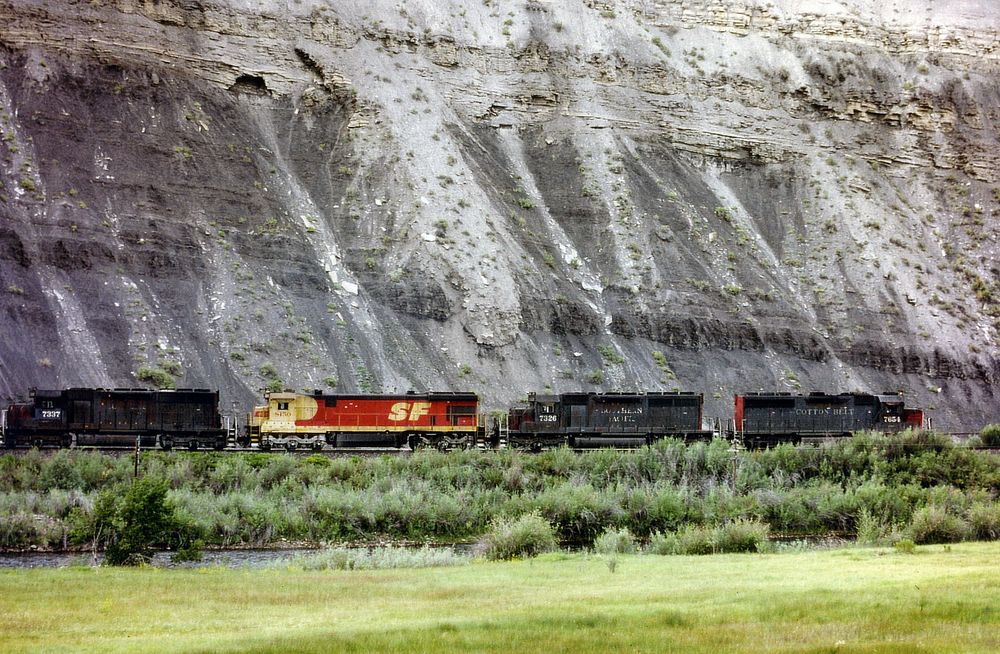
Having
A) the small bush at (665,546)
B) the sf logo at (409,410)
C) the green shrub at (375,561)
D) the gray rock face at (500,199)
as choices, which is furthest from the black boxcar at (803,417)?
the green shrub at (375,561)

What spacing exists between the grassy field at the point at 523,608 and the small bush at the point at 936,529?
5297 mm

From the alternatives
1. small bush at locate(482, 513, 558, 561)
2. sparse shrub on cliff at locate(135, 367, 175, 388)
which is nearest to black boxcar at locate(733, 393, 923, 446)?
small bush at locate(482, 513, 558, 561)

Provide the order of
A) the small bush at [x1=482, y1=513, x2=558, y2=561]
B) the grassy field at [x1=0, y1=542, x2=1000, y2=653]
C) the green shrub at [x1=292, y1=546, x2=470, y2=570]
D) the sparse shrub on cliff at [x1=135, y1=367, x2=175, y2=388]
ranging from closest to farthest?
the grassy field at [x1=0, y1=542, x2=1000, y2=653], the green shrub at [x1=292, y1=546, x2=470, y2=570], the small bush at [x1=482, y1=513, x2=558, y2=561], the sparse shrub on cliff at [x1=135, y1=367, x2=175, y2=388]

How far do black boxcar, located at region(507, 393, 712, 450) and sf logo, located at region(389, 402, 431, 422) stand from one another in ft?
12.8

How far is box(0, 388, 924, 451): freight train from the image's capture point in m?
40.8

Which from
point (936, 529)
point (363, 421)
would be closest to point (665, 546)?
point (936, 529)

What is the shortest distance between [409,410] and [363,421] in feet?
6.46

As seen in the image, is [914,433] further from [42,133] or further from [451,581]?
[42,133]

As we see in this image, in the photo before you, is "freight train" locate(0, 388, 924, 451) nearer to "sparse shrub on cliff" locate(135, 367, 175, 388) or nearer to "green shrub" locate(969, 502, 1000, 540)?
"sparse shrub on cliff" locate(135, 367, 175, 388)

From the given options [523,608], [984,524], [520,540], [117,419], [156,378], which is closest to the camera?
[523,608]

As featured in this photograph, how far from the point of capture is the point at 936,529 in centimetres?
2825

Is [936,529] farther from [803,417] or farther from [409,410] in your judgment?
[409,410]

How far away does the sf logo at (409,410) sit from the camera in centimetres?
4294

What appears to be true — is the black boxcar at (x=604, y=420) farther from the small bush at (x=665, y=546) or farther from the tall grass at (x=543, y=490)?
the small bush at (x=665, y=546)
